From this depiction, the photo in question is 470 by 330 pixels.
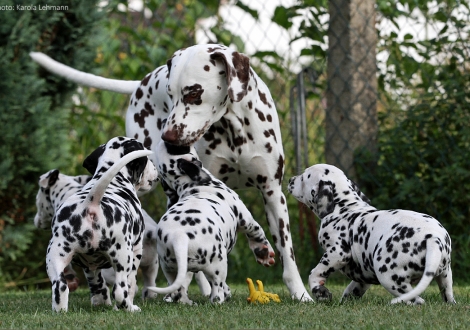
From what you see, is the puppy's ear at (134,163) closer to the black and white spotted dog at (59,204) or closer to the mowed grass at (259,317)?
the black and white spotted dog at (59,204)

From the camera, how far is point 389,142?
8352 millimetres

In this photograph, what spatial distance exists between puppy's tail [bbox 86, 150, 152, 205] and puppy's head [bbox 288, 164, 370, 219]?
68.4 inches

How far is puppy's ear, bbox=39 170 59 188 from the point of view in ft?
20.9

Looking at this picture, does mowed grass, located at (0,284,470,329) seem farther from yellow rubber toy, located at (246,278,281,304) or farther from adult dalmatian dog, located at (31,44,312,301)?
adult dalmatian dog, located at (31,44,312,301)

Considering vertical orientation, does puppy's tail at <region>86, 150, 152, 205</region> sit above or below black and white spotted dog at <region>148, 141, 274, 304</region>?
above

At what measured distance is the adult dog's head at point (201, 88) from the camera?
5625 millimetres

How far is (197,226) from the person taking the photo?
16.6 ft

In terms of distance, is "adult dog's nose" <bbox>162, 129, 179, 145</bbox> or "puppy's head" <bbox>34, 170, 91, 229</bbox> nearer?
"adult dog's nose" <bbox>162, 129, 179, 145</bbox>

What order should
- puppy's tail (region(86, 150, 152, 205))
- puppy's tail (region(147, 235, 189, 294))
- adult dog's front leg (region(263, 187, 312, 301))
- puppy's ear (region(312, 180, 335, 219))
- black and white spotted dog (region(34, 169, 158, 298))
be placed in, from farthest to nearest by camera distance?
1. black and white spotted dog (region(34, 169, 158, 298))
2. adult dog's front leg (region(263, 187, 312, 301))
3. puppy's ear (region(312, 180, 335, 219))
4. puppy's tail (region(147, 235, 189, 294))
5. puppy's tail (region(86, 150, 152, 205))

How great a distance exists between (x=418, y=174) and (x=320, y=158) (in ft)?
4.31

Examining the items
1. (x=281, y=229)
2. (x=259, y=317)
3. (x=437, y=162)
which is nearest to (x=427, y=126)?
(x=437, y=162)

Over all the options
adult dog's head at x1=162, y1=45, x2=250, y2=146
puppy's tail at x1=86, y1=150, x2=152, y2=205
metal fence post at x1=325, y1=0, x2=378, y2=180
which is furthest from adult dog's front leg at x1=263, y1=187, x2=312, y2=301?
metal fence post at x1=325, y1=0, x2=378, y2=180

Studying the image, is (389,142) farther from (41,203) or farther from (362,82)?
(41,203)

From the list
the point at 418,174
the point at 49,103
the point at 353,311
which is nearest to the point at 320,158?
the point at 418,174
